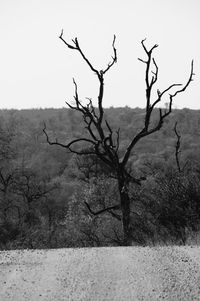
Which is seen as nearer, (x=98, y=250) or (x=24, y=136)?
(x=98, y=250)

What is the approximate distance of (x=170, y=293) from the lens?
4.87m

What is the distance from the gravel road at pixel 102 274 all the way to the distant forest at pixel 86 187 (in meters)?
1.84

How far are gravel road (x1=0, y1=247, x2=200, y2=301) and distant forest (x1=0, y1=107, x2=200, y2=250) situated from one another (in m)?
1.84

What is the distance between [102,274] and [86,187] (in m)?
24.8

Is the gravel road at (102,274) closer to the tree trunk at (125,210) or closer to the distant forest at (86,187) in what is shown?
the distant forest at (86,187)

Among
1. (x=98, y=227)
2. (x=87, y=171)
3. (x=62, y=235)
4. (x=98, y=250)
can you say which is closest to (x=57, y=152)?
(x=87, y=171)

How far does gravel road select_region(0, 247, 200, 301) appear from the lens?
494 centimetres

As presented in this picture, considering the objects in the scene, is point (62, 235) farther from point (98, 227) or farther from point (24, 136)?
point (24, 136)

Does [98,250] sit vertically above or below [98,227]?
above

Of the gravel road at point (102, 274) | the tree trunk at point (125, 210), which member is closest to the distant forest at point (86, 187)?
the tree trunk at point (125, 210)

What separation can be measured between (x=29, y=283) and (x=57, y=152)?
46413mm

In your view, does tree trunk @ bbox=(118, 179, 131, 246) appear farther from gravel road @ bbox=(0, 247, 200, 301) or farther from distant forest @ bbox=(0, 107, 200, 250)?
gravel road @ bbox=(0, 247, 200, 301)

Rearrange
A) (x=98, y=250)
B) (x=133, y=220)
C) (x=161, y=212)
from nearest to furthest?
(x=98, y=250), (x=161, y=212), (x=133, y=220)

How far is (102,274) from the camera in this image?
5605 millimetres
